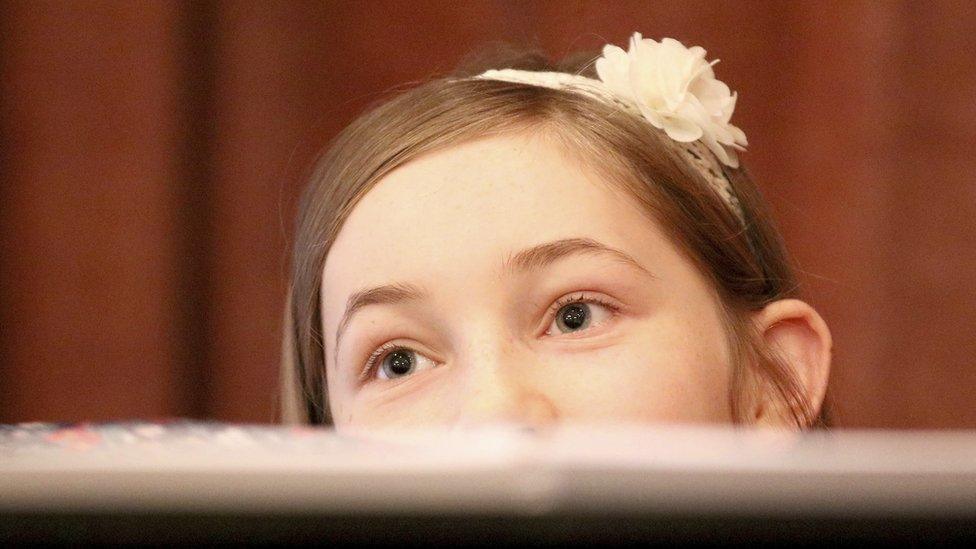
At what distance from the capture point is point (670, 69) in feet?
3.15

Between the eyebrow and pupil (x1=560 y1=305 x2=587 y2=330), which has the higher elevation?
the eyebrow

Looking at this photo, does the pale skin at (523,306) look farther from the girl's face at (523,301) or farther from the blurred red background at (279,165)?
the blurred red background at (279,165)

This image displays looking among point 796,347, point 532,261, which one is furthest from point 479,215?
point 796,347

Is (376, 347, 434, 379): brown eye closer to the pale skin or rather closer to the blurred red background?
the pale skin

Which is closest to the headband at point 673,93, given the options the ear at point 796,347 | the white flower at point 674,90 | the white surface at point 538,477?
the white flower at point 674,90

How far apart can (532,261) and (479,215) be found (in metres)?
0.06

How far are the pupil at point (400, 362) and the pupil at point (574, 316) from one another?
6.2 inches

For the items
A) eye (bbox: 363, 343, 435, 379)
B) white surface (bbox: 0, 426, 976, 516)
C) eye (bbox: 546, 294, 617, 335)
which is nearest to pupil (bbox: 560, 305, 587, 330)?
eye (bbox: 546, 294, 617, 335)

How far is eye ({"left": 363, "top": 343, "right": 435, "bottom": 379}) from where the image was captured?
2.89 ft

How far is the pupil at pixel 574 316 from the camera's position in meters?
0.82

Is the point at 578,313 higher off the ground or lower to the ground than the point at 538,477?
higher

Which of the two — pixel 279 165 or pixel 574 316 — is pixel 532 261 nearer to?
pixel 574 316

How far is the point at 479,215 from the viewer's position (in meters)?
0.82

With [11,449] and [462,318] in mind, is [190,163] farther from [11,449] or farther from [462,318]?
[11,449]
